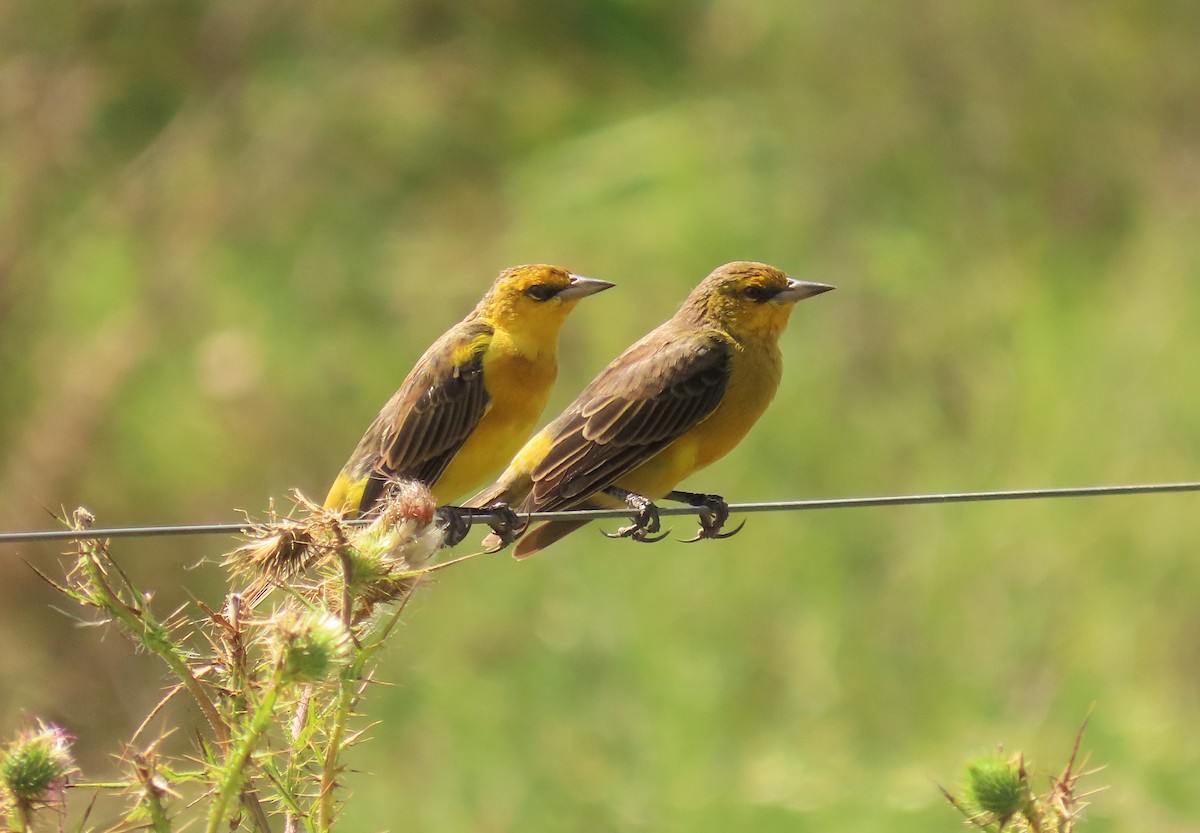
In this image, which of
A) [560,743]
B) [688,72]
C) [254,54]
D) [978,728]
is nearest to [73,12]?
[254,54]

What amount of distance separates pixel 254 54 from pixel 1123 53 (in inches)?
349

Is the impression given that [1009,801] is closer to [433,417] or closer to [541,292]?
[433,417]

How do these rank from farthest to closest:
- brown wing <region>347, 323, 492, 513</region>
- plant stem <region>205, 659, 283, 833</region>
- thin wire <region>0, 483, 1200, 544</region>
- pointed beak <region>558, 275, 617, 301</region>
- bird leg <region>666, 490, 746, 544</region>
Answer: pointed beak <region>558, 275, 617, 301</region> → brown wing <region>347, 323, 492, 513</region> → bird leg <region>666, 490, 746, 544</region> → thin wire <region>0, 483, 1200, 544</region> → plant stem <region>205, 659, 283, 833</region>

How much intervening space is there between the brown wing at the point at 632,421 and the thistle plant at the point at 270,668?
3142 millimetres

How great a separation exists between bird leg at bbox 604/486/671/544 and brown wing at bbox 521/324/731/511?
82mm

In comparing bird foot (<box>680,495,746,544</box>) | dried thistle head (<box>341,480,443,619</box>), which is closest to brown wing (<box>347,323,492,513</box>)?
bird foot (<box>680,495,746,544</box>)

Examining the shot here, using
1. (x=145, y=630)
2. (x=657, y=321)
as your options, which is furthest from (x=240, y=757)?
(x=657, y=321)

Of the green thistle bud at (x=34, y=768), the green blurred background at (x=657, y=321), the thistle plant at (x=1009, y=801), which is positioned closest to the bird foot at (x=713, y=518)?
the green blurred background at (x=657, y=321)

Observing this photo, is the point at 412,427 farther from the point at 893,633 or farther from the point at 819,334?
the point at 819,334

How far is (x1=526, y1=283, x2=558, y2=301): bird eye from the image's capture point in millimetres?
6961

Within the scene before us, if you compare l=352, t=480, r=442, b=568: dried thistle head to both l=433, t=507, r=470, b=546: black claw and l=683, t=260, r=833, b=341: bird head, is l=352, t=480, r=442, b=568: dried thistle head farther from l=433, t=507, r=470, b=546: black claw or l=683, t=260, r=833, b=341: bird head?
l=683, t=260, r=833, b=341: bird head

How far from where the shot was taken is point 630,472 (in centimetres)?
672

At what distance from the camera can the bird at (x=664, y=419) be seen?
666 cm

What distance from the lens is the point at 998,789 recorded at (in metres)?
3.56
